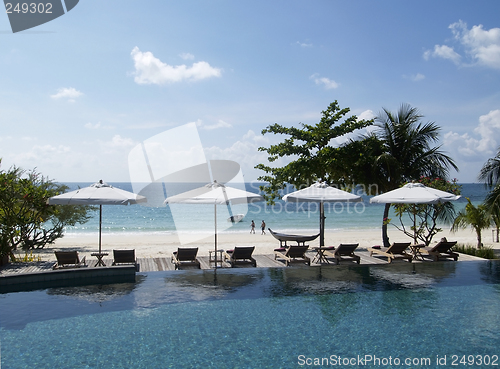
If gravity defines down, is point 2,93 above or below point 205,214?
above

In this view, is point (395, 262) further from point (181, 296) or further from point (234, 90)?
point (234, 90)

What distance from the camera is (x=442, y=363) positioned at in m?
5.33

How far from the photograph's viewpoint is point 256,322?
22.3 feet

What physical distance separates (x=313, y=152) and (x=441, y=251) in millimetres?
5715

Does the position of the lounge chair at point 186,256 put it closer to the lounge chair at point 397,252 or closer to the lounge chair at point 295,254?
the lounge chair at point 295,254

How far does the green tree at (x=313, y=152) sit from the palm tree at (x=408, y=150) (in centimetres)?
117

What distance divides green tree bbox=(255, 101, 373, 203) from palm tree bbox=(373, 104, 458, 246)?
1.17m

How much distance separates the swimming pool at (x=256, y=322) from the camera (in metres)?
5.47

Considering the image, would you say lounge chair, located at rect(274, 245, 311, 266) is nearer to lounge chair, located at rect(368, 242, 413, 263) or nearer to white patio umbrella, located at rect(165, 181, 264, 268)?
white patio umbrella, located at rect(165, 181, 264, 268)

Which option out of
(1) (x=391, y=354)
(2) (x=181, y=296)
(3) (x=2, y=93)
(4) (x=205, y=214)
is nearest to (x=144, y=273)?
(2) (x=181, y=296)

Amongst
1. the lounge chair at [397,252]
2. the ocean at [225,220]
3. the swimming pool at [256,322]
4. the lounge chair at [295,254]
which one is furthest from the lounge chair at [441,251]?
the ocean at [225,220]

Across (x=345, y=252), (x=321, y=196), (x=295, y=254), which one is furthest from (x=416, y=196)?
(x=295, y=254)

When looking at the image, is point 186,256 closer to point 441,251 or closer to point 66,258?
point 66,258

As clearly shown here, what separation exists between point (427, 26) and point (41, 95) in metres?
19.8
